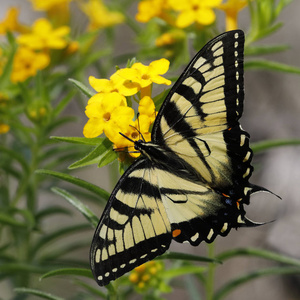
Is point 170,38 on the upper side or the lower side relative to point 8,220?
upper

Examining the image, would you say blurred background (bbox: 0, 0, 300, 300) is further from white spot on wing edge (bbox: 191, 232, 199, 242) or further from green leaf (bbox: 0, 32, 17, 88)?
white spot on wing edge (bbox: 191, 232, 199, 242)

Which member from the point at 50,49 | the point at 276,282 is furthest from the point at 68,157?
the point at 276,282

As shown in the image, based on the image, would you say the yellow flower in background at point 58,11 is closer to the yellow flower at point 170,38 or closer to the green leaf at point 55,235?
the yellow flower at point 170,38

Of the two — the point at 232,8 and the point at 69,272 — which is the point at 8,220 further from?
the point at 232,8

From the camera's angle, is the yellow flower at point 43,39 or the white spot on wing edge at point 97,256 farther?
the yellow flower at point 43,39

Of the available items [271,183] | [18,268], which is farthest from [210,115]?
[271,183]

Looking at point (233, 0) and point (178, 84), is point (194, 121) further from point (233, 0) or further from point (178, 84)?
point (233, 0)

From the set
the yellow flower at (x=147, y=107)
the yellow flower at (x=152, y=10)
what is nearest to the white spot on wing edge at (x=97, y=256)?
the yellow flower at (x=147, y=107)
